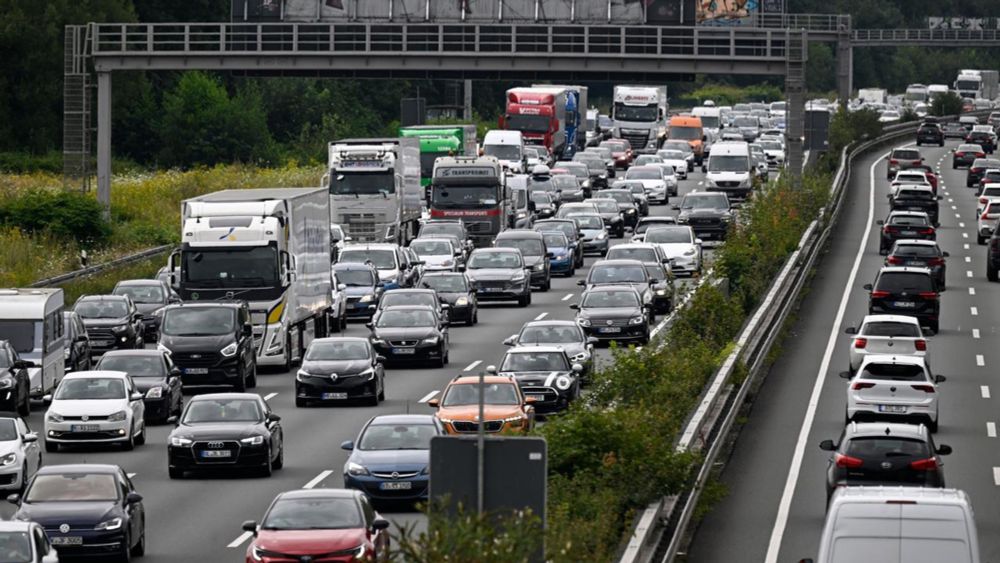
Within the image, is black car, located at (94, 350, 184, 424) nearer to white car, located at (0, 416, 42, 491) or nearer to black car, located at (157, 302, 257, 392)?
black car, located at (157, 302, 257, 392)

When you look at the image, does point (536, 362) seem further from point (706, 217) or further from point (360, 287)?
point (706, 217)

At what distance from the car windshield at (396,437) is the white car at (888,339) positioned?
494 inches

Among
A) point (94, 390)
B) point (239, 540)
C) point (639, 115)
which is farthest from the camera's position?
point (639, 115)

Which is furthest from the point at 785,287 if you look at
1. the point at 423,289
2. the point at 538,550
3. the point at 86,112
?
the point at 538,550

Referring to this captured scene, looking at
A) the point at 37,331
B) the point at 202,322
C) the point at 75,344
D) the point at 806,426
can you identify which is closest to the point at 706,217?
the point at 75,344

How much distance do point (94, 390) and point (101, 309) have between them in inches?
510

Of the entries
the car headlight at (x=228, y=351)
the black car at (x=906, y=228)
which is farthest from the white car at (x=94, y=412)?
the black car at (x=906, y=228)

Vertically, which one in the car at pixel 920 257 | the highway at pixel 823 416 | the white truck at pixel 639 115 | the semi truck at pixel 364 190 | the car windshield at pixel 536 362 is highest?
the white truck at pixel 639 115

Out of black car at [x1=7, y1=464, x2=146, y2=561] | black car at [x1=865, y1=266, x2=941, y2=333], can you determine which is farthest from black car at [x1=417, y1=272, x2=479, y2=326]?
black car at [x1=7, y1=464, x2=146, y2=561]

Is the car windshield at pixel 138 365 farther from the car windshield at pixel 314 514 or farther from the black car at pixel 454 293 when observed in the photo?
the black car at pixel 454 293

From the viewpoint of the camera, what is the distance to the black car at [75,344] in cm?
4362

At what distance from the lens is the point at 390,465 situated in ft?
96.1

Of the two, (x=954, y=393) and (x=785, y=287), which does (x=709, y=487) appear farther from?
(x=785, y=287)

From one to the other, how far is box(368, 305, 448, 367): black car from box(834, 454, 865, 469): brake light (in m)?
19.4
